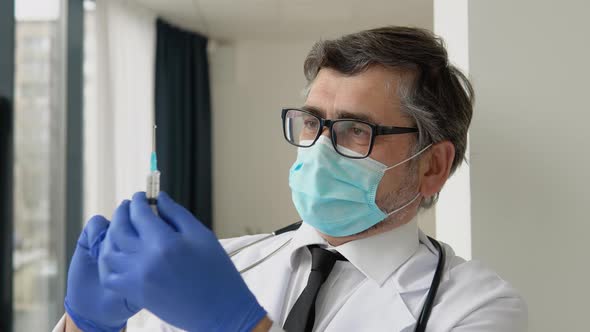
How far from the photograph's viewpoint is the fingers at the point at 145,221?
79 cm

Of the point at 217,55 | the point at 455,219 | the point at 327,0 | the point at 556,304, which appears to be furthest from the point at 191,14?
the point at 556,304

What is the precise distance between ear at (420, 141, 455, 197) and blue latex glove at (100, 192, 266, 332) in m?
0.60

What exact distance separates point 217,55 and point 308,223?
4436mm

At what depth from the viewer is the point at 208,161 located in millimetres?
5285

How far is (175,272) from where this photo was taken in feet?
2.55

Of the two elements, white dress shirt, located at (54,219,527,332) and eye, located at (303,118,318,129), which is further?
eye, located at (303,118,318,129)

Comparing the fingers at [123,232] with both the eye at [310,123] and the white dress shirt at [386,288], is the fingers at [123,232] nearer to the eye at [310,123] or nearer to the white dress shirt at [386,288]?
the white dress shirt at [386,288]

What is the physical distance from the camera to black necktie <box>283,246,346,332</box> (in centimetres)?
108

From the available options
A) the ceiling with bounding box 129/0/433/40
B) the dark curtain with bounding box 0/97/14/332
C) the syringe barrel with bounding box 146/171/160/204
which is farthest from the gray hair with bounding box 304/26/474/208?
the ceiling with bounding box 129/0/433/40

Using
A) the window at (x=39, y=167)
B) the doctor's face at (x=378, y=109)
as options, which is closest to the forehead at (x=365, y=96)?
the doctor's face at (x=378, y=109)

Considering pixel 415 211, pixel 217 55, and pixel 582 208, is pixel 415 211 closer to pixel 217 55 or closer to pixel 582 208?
pixel 582 208

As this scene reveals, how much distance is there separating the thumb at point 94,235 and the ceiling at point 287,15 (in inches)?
138

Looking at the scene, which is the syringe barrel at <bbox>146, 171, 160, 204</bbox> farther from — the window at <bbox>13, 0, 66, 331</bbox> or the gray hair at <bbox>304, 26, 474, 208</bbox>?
the window at <bbox>13, 0, 66, 331</bbox>

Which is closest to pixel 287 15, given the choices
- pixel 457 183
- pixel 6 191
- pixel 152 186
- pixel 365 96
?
pixel 6 191
